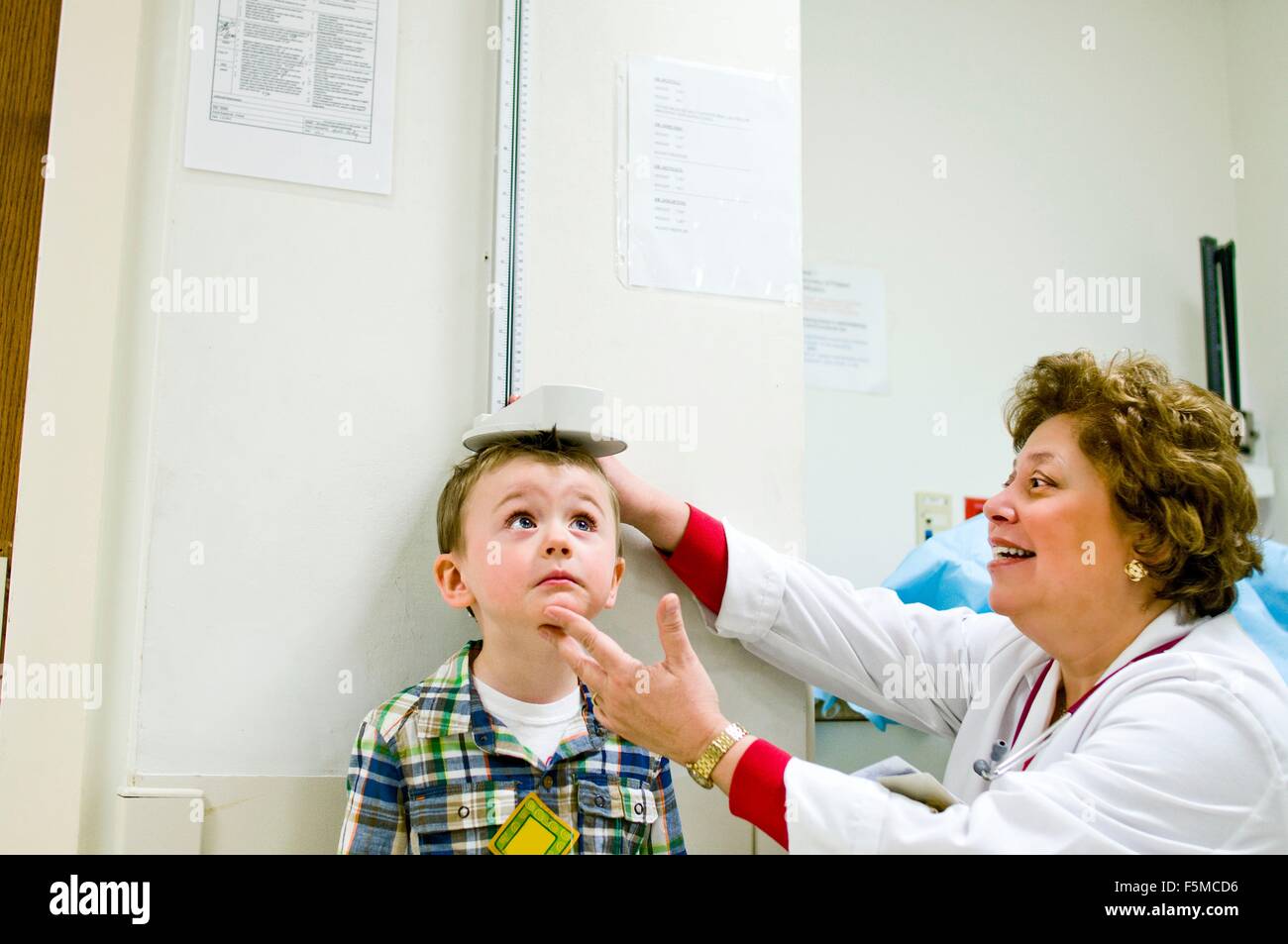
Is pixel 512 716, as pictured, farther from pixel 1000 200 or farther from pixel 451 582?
pixel 1000 200

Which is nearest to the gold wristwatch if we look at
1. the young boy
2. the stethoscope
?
the young boy

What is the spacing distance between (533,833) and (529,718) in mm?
139

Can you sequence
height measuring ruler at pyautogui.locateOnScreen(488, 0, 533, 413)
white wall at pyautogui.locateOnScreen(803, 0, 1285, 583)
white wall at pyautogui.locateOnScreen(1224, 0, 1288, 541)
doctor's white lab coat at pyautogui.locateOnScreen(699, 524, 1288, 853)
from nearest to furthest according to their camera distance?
doctor's white lab coat at pyautogui.locateOnScreen(699, 524, 1288, 853)
height measuring ruler at pyautogui.locateOnScreen(488, 0, 533, 413)
white wall at pyautogui.locateOnScreen(803, 0, 1285, 583)
white wall at pyautogui.locateOnScreen(1224, 0, 1288, 541)

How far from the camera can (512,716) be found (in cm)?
134

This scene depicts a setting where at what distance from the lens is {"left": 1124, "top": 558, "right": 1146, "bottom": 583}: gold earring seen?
4.76ft

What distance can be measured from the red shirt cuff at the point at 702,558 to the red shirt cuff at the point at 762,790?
1.02 feet

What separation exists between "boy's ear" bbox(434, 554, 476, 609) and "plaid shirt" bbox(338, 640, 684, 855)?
75mm

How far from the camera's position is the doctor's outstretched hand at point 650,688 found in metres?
1.24

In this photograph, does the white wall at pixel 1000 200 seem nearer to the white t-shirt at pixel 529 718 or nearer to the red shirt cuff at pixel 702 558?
the red shirt cuff at pixel 702 558

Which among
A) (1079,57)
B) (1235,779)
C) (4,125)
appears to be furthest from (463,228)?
(1079,57)

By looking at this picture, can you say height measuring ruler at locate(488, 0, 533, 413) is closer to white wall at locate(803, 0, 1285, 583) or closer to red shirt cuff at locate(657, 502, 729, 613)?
red shirt cuff at locate(657, 502, 729, 613)

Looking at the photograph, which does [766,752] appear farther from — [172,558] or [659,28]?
[659,28]

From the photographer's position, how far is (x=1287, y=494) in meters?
2.81

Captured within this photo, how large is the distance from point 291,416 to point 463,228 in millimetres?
366
